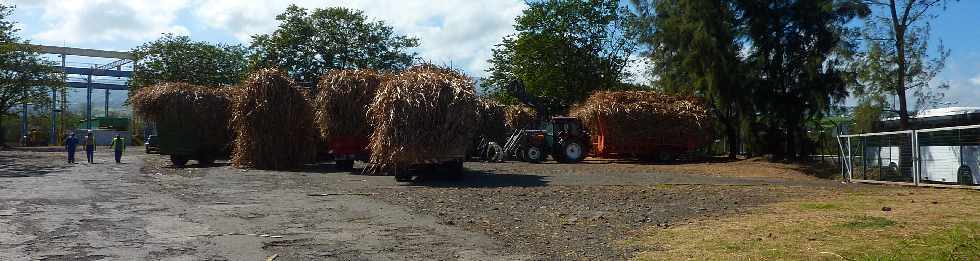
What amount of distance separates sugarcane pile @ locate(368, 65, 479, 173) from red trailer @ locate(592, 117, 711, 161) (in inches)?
554

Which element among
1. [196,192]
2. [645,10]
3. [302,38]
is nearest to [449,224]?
[196,192]

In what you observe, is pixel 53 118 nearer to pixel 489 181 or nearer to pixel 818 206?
pixel 489 181

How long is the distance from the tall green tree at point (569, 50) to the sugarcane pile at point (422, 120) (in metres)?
28.6

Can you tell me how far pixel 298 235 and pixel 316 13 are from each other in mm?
47559

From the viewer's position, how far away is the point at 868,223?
10273 mm

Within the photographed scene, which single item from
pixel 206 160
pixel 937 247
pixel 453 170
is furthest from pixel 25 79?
pixel 937 247

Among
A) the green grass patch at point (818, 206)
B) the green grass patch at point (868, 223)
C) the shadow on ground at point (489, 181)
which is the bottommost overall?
the green grass patch at point (868, 223)

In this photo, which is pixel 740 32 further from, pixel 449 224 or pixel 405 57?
pixel 405 57

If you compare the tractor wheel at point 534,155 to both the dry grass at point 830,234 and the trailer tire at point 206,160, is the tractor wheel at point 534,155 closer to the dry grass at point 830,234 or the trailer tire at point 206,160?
the trailer tire at point 206,160

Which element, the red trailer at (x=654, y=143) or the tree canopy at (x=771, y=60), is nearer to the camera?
the tree canopy at (x=771, y=60)

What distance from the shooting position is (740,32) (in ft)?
103

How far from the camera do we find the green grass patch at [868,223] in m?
10.1

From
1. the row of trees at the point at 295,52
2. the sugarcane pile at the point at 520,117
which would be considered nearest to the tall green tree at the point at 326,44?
the row of trees at the point at 295,52

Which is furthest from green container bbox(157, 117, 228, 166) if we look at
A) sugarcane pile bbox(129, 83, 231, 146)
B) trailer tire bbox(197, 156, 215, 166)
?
trailer tire bbox(197, 156, 215, 166)
